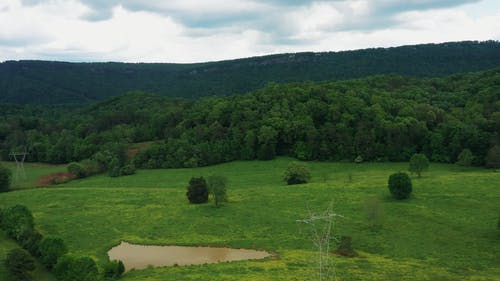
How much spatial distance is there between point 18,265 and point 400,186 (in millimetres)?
46741

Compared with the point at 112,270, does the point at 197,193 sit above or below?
above

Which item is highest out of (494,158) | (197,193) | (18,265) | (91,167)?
(494,158)

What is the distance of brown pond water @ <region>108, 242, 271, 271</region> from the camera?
46.3 meters

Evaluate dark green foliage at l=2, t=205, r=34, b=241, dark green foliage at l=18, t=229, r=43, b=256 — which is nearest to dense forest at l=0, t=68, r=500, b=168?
dark green foliage at l=2, t=205, r=34, b=241

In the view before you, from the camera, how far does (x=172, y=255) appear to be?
48.5 meters

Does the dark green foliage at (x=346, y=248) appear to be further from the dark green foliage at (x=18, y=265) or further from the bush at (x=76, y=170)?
the bush at (x=76, y=170)

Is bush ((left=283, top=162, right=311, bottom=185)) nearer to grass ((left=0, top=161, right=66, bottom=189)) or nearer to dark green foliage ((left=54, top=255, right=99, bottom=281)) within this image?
dark green foliage ((left=54, top=255, right=99, bottom=281))

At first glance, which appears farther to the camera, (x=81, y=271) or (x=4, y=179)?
(x=4, y=179)

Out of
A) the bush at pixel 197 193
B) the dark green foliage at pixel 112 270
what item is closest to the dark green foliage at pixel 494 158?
the bush at pixel 197 193

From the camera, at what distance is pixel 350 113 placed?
11606cm

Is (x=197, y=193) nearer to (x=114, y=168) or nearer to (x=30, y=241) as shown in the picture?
(x=30, y=241)

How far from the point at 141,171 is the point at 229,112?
3292 cm

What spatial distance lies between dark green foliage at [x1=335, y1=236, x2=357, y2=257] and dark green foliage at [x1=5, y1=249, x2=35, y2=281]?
30.1 metres

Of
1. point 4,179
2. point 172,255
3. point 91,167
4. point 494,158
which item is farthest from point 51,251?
point 494,158
